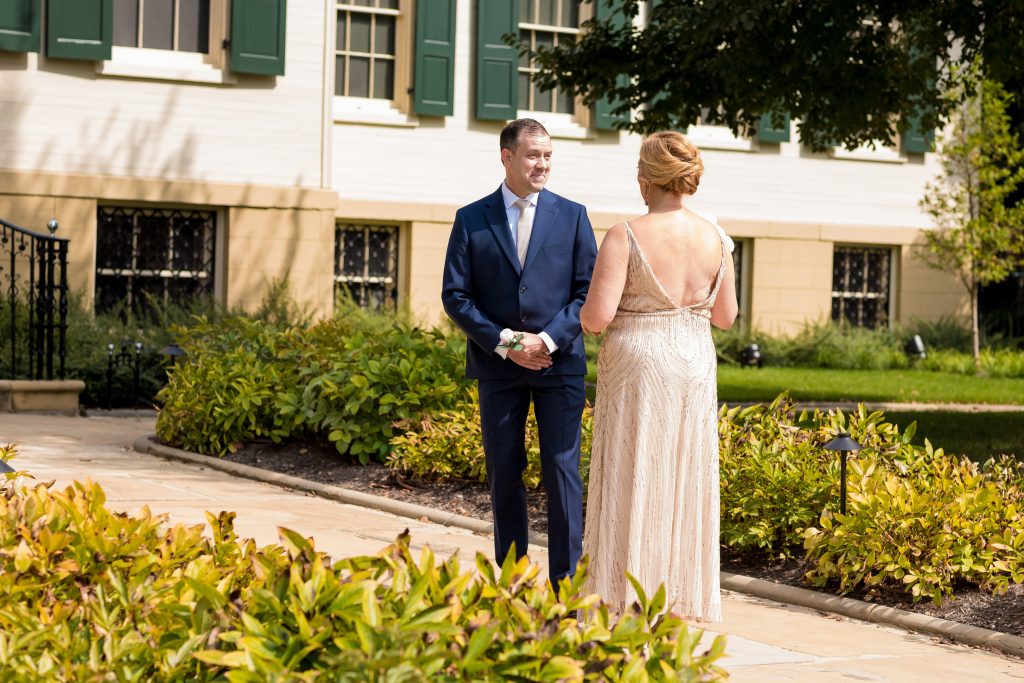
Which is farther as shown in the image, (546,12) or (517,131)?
(546,12)

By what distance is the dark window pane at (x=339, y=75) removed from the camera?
19594mm

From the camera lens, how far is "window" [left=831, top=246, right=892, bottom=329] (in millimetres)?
23594

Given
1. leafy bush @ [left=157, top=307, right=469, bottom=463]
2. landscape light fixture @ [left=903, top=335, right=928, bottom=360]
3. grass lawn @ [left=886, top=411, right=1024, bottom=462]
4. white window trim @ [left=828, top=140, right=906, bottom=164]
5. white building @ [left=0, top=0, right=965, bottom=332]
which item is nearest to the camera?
leafy bush @ [left=157, top=307, right=469, bottom=463]

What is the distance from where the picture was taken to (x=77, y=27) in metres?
16.7

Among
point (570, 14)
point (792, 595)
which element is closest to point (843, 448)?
point (792, 595)

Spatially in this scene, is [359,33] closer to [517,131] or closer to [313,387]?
[313,387]

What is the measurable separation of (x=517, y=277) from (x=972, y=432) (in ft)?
25.9

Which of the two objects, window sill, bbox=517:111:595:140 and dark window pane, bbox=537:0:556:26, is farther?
dark window pane, bbox=537:0:556:26

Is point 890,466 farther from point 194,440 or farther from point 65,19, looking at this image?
point 65,19

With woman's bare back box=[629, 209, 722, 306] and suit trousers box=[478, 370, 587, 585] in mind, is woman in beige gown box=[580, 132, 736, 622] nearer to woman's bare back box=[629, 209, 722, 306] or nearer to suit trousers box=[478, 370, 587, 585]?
woman's bare back box=[629, 209, 722, 306]

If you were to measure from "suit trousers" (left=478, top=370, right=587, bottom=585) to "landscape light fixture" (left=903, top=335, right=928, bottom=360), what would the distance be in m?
17.5

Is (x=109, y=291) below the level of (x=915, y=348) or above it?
above

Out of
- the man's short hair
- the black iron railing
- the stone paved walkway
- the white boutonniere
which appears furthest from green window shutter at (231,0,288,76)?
the white boutonniere

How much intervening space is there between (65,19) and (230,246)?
3.05 metres
